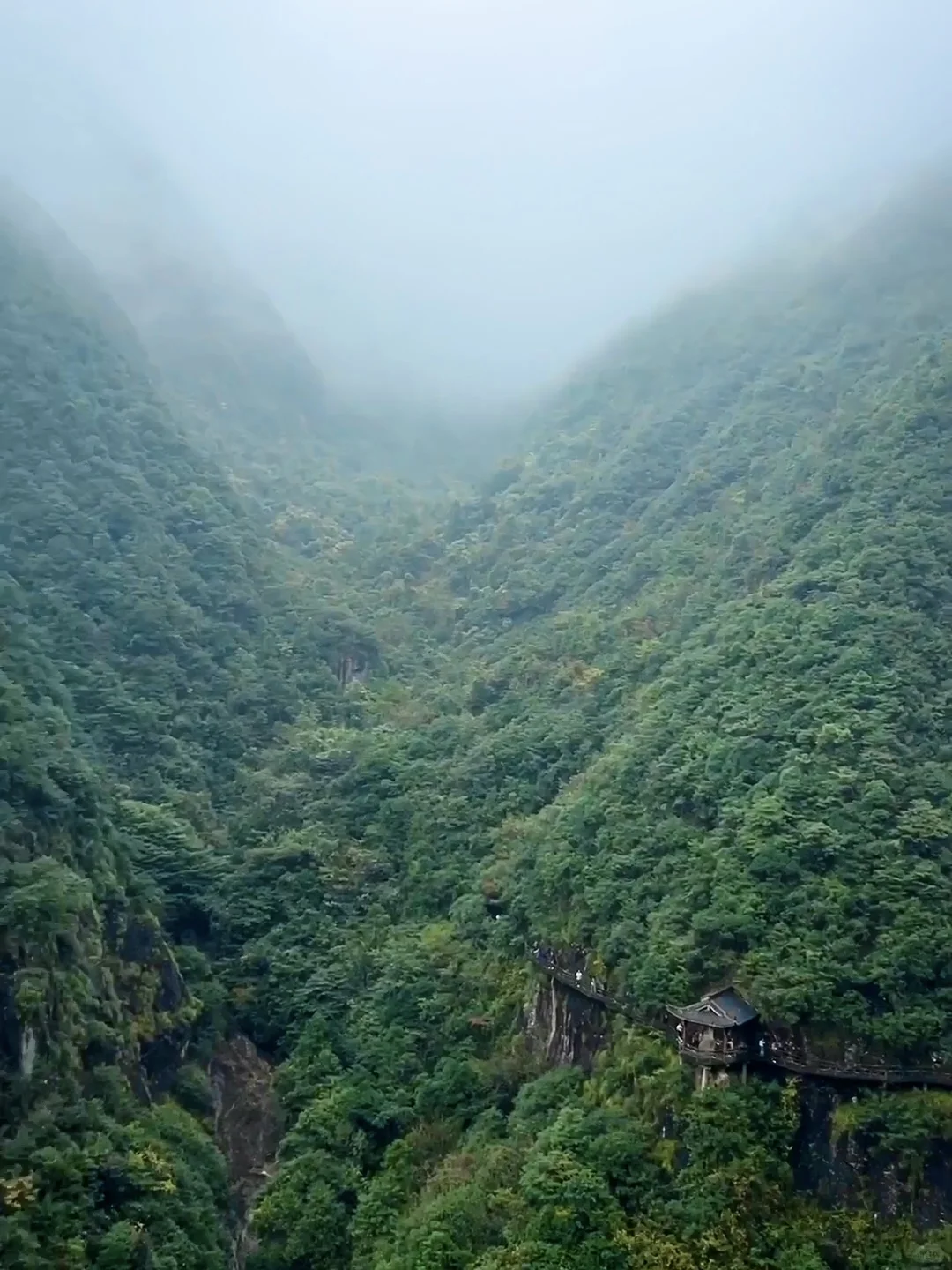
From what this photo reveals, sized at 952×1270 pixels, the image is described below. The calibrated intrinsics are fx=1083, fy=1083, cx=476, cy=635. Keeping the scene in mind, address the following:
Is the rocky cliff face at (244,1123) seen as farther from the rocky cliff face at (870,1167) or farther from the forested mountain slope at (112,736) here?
the rocky cliff face at (870,1167)

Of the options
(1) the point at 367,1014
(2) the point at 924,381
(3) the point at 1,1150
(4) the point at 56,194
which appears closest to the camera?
→ (3) the point at 1,1150

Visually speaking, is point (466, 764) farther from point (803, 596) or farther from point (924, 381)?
point (924, 381)

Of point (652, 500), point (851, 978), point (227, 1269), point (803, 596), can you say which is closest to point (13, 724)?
point (227, 1269)

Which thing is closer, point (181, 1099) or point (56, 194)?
point (181, 1099)

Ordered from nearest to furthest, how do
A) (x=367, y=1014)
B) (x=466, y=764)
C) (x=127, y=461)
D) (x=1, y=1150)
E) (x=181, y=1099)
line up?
(x=1, y=1150) → (x=181, y=1099) → (x=367, y=1014) → (x=466, y=764) → (x=127, y=461)

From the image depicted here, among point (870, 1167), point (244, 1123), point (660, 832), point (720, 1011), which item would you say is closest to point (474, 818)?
point (660, 832)

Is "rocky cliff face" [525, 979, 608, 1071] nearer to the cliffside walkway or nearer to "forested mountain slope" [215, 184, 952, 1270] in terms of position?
"forested mountain slope" [215, 184, 952, 1270]

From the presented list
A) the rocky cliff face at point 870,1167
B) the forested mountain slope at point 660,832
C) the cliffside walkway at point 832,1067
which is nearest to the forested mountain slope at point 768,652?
the forested mountain slope at point 660,832

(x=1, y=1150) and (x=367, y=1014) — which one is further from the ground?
(x=1, y=1150)

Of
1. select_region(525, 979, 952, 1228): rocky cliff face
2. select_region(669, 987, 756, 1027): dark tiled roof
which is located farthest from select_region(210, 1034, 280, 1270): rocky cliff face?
select_region(525, 979, 952, 1228): rocky cliff face
